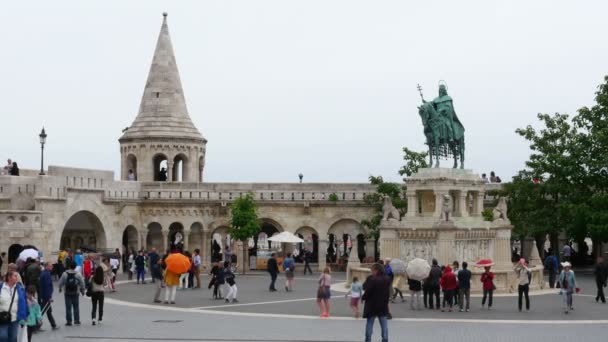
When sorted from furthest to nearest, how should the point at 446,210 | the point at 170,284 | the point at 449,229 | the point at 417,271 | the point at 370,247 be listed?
the point at 370,247 → the point at 446,210 → the point at 449,229 → the point at 170,284 → the point at 417,271

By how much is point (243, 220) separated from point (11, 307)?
86.0ft

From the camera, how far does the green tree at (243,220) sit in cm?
3897

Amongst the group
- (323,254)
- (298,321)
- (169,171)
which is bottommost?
(298,321)

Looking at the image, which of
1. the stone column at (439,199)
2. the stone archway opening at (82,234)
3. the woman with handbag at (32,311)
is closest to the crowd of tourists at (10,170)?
the stone archway opening at (82,234)

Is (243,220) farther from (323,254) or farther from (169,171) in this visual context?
(169,171)

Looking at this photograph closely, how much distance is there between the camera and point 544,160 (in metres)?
37.8

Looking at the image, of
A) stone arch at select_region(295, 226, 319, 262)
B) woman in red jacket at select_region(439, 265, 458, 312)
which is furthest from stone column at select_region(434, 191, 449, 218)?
stone arch at select_region(295, 226, 319, 262)

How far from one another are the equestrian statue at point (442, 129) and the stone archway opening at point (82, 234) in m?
15.4

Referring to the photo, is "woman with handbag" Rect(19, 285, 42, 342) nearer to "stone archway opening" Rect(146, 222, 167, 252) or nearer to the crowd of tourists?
the crowd of tourists

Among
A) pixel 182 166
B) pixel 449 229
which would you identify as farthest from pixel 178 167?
pixel 449 229

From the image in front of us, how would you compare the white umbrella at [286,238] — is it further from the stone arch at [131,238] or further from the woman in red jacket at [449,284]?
the woman in red jacket at [449,284]

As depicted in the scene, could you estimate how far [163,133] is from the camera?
43250 mm

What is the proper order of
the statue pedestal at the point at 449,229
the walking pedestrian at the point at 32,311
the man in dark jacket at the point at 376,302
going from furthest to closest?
the statue pedestal at the point at 449,229
the man in dark jacket at the point at 376,302
the walking pedestrian at the point at 32,311

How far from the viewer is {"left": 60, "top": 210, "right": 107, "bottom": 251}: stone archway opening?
38812 mm
